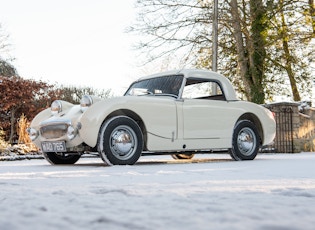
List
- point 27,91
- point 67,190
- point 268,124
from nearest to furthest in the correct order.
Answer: point 67,190 < point 268,124 < point 27,91

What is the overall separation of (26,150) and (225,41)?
12459 mm

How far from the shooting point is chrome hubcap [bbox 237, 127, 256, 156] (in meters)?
7.96

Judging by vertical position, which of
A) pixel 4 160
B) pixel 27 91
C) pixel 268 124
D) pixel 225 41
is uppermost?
pixel 225 41

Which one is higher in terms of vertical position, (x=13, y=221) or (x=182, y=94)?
(x=182, y=94)

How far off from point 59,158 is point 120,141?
1732 mm

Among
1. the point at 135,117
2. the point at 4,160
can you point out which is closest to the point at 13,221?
the point at 135,117

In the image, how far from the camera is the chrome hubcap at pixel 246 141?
7.96 meters

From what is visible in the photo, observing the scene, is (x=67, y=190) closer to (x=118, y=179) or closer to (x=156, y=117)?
(x=118, y=179)

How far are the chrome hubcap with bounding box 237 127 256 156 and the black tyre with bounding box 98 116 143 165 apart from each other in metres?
2.23

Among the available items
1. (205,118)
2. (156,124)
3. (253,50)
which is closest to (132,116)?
(156,124)

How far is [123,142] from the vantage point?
6348 millimetres

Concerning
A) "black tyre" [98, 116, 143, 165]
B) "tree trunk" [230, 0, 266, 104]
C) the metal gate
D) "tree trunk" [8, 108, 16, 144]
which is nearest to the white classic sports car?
"black tyre" [98, 116, 143, 165]

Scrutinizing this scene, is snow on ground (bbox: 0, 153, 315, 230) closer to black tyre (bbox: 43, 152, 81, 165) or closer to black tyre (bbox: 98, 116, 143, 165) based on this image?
black tyre (bbox: 98, 116, 143, 165)

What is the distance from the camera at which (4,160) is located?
9516mm
